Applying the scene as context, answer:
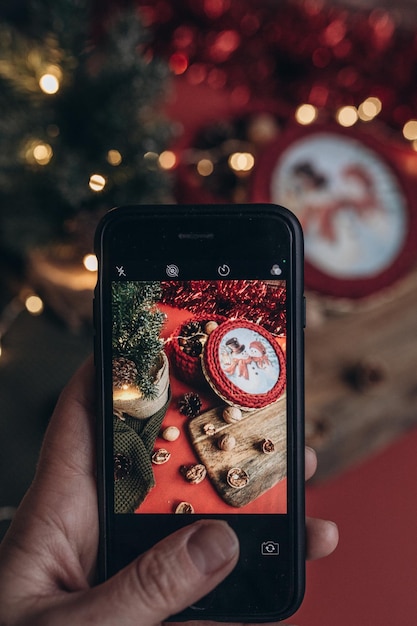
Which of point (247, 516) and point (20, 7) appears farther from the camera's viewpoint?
point (20, 7)

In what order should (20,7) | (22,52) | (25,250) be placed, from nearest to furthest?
1. (22,52)
2. (25,250)
3. (20,7)

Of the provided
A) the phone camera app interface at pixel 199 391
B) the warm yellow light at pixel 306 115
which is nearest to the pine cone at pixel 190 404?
the phone camera app interface at pixel 199 391

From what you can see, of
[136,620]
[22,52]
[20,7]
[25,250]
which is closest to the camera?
[136,620]

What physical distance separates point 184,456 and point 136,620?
0.12 meters

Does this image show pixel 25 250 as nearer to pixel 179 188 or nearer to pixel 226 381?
pixel 179 188

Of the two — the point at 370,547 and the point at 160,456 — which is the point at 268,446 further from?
the point at 370,547

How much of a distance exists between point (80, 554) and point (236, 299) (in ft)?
0.74

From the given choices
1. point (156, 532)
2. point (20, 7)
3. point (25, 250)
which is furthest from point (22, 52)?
point (156, 532)

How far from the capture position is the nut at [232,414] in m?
0.47

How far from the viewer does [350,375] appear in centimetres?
75

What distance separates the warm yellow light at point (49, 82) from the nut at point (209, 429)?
41 cm

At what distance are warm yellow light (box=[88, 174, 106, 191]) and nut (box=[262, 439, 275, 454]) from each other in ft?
1.14

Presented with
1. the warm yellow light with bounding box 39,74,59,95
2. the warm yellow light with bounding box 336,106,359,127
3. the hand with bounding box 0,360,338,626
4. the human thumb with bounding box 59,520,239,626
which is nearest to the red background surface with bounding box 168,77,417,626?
the hand with bounding box 0,360,338,626

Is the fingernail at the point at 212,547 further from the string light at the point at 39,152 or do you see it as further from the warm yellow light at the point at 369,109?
the warm yellow light at the point at 369,109
